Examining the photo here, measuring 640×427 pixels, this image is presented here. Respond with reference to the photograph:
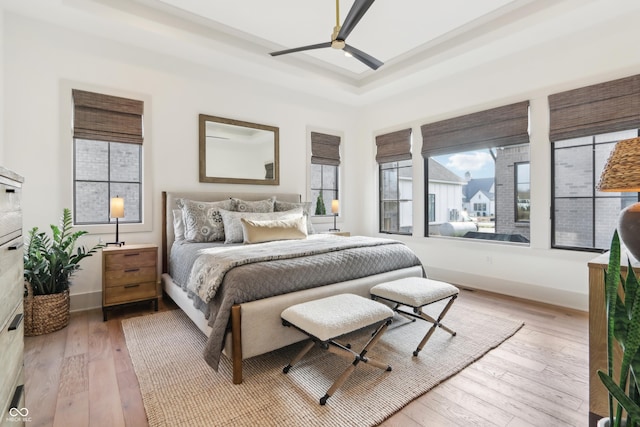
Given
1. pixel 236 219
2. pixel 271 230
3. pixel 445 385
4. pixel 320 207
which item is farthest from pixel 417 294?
pixel 320 207

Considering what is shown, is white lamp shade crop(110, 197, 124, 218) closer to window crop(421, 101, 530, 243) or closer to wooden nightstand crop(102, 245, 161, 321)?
wooden nightstand crop(102, 245, 161, 321)

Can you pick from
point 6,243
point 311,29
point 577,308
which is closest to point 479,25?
point 311,29

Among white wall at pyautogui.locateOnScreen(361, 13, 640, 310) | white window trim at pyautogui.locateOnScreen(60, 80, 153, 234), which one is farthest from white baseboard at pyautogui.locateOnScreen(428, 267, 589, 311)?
white window trim at pyautogui.locateOnScreen(60, 80, 153, 234)

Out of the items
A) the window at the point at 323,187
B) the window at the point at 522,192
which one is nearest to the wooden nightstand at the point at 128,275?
the window at the point at 323,187

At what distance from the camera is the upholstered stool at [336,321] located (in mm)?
1752

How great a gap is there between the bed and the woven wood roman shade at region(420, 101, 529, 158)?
192cm

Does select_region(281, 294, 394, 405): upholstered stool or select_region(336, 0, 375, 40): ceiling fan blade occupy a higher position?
select_region(336, 0, 375, 40): ceiling fan blade

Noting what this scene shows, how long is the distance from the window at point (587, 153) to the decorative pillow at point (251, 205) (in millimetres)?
3327

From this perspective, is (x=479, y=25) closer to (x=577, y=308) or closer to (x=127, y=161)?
(x=577, y=308)

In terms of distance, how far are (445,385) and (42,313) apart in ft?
10.4

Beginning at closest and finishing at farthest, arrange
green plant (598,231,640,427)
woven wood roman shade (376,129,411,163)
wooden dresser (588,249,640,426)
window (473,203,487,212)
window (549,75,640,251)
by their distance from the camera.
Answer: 1. green plant (598,231,640,427)
2. wooden dresser (588,249,640,426)
3. window (549,75,640,251)
4. window (473,203,487,212)
5. woven wood roman shade (376,129,411,163)

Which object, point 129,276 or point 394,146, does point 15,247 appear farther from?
point 394,146

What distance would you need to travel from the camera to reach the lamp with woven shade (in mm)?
1158

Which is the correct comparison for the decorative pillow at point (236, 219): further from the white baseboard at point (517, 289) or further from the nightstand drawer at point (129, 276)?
the white baseboard at point (517, 289)
